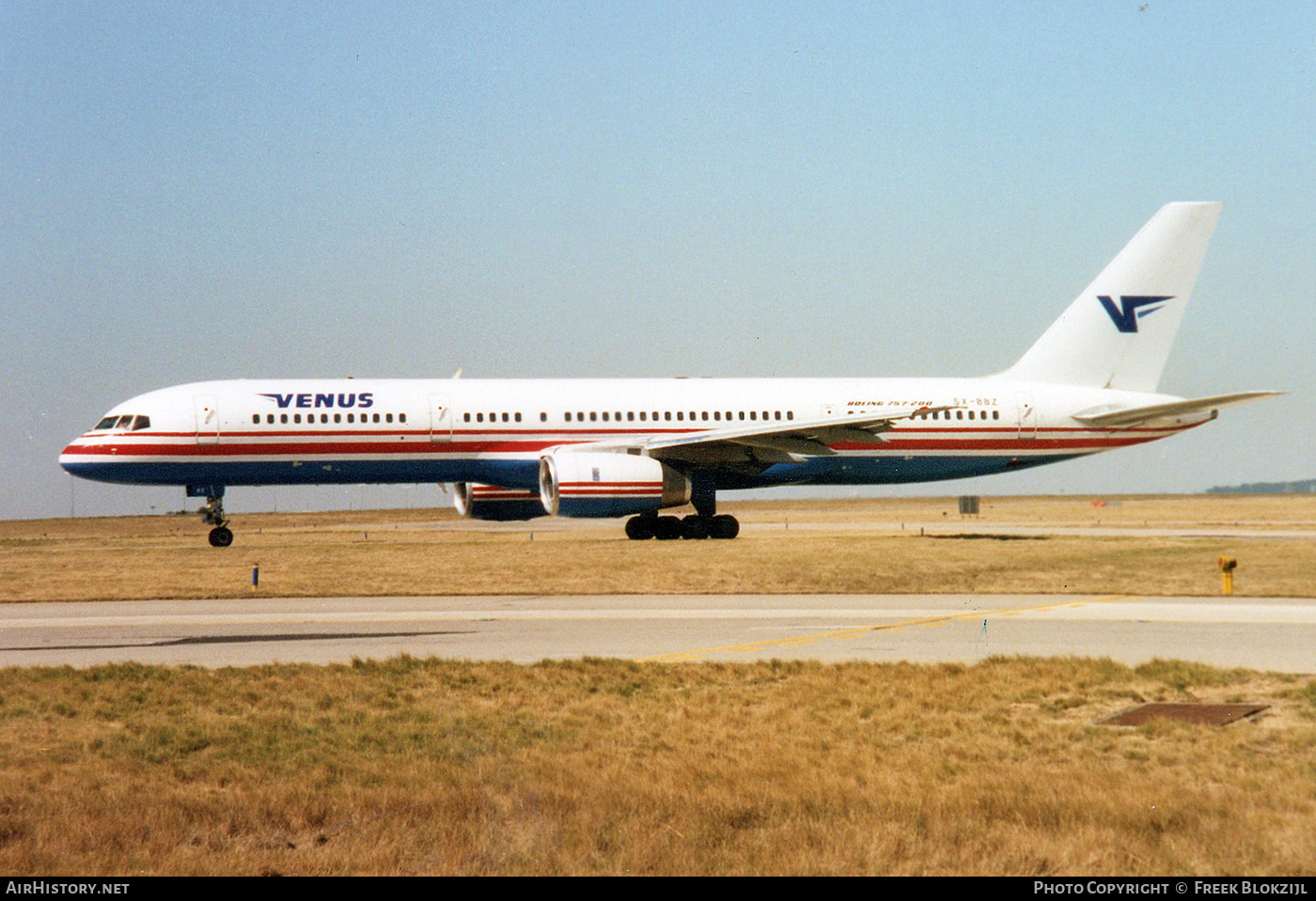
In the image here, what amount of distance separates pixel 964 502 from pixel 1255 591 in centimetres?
4675

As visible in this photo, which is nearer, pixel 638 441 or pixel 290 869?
pixel 290 869

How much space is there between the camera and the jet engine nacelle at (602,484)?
33.0 meters

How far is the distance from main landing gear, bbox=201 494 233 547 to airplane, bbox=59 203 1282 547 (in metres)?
0.06

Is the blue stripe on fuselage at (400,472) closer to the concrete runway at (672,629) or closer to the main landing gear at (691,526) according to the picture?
the main landing gear at (691,526)

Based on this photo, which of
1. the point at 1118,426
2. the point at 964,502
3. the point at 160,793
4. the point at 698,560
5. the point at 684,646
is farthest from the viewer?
the point at 964,502

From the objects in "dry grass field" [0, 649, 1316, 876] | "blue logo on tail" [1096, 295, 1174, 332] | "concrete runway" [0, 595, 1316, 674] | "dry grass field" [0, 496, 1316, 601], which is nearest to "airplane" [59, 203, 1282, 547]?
"blue logo on tail" [1096, 295, 1174, 332]

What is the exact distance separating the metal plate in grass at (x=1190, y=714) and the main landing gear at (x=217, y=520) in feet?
98.0

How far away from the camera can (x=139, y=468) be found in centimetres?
3488

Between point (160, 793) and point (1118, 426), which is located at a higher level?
point (1118, 426)

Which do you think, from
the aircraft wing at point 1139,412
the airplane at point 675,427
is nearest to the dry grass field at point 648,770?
the airplane at point 675,427

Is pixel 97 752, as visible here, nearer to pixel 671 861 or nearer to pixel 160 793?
pixel 160 793

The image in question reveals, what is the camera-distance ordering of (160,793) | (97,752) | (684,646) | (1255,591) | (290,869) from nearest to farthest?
(290,869) < (160,793) < (97,752) < (684,646) < (1255,591)

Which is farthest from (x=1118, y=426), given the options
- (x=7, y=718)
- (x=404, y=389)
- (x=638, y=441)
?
(x=7, y=718)

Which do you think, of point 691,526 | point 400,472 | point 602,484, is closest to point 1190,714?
point 602,484
